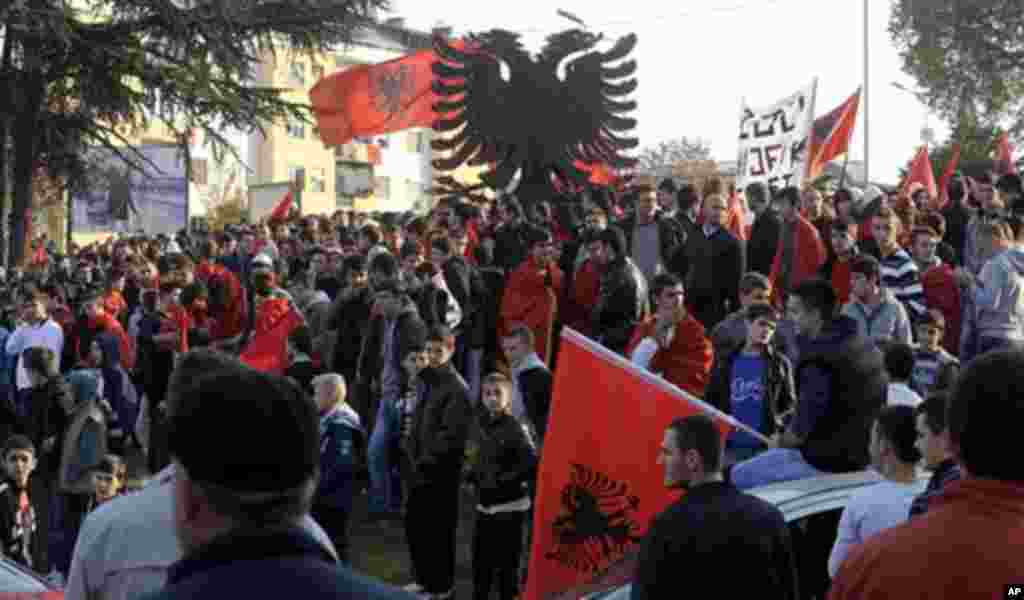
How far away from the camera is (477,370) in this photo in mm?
13617

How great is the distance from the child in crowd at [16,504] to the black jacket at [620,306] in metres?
4.17

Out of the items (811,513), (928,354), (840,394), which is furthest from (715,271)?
(811,513)

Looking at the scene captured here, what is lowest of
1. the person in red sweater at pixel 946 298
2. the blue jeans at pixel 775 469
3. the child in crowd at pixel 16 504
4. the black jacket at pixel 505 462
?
the child in crowd at pixel 16 504

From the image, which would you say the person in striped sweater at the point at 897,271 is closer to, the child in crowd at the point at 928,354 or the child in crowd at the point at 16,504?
the child in crowd at the point at 928,354

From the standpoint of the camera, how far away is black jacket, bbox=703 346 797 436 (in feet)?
29.9

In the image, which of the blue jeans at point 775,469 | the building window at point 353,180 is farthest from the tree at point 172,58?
the building window at point 353,180

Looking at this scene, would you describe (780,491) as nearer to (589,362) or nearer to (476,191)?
(589,362)

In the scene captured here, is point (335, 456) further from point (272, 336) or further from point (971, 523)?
point (971, 523)

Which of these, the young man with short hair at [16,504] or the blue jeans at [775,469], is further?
the young man with short hair at [16,504]

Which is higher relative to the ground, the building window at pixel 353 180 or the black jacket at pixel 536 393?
the building window at pixel 353 180

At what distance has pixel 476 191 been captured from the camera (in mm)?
19188

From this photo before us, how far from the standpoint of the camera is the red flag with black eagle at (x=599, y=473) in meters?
7.04

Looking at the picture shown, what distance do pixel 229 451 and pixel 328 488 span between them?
7.01m

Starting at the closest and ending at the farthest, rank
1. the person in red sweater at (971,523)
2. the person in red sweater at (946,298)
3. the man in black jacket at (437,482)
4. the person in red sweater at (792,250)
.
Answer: the person in red sweater at (971,523) → the man in black jacket at (437,482) → the person in red sweater at (946,298) → the person in red sweater at (792,250)
